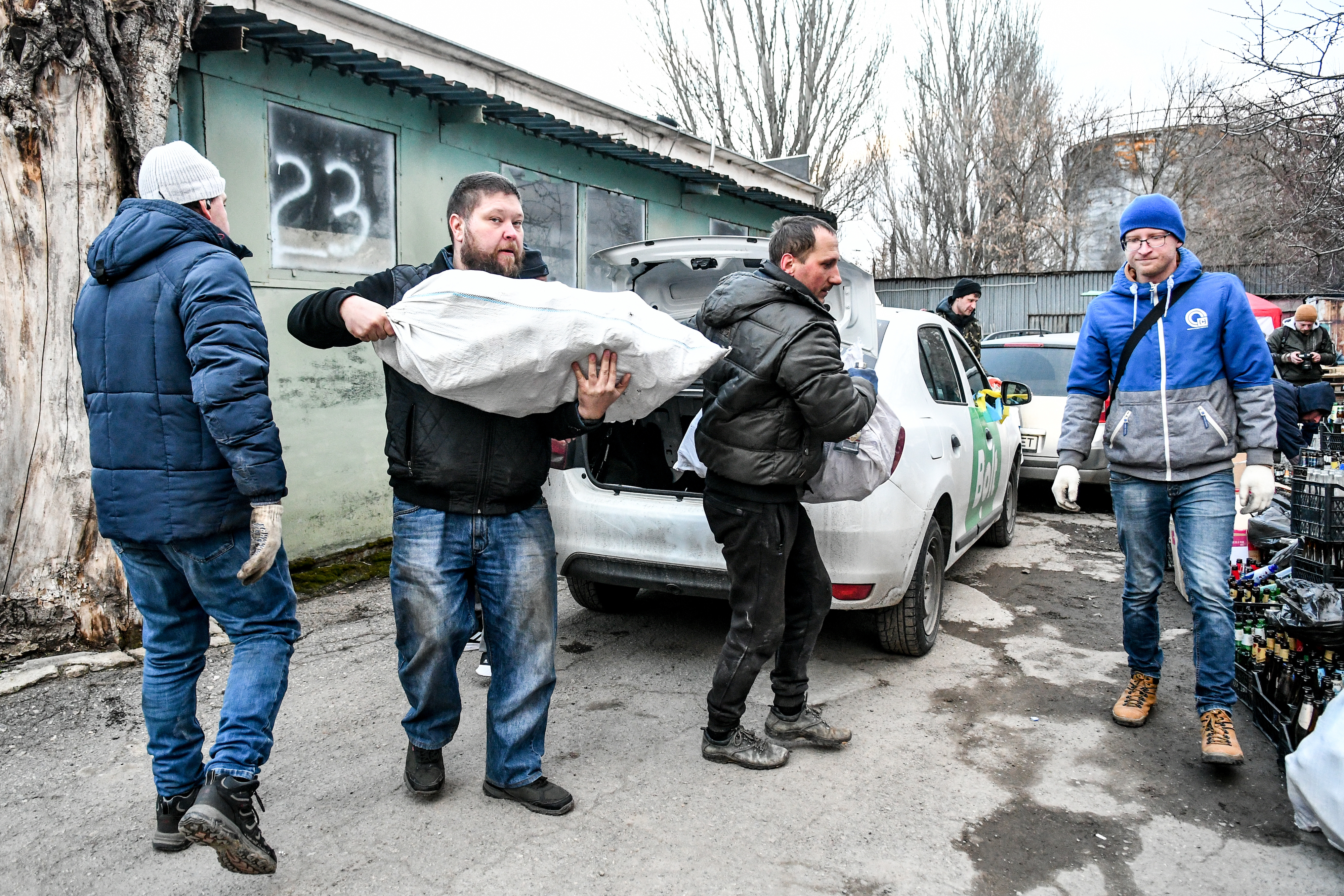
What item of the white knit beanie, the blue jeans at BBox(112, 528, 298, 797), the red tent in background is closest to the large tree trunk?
the blue jeans at BBox(112, 528, 298, 797)

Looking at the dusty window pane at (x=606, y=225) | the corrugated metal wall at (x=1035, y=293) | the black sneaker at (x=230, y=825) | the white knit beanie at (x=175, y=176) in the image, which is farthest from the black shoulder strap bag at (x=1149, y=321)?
the corrugated metal wall at (x=1035, y=293)

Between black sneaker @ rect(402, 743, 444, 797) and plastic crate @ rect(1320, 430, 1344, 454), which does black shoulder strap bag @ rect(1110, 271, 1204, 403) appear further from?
black sneaker @ rect(402, 743, 444, 797)

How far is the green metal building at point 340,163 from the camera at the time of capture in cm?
572

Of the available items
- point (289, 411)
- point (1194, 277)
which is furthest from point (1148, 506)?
point (289, 411)

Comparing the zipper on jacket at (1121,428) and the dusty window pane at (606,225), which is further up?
the dusty window pane at (606,225)

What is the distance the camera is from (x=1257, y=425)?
3.32 metres

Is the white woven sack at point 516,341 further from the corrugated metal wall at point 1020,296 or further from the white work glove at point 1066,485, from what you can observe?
the corrugated metal wall at point 1020,296

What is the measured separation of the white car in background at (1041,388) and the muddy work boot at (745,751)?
16.0 ft

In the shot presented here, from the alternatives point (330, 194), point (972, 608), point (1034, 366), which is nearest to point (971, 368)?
point (972, 608)

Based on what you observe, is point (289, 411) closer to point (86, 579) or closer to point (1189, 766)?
point (86, 579)

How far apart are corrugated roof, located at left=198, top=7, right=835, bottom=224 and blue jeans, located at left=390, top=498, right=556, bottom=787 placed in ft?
9.68

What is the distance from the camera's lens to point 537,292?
253 cm

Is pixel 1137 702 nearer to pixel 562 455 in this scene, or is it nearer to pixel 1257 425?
pixel 1257 425

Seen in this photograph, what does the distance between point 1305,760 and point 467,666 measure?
129 inches
